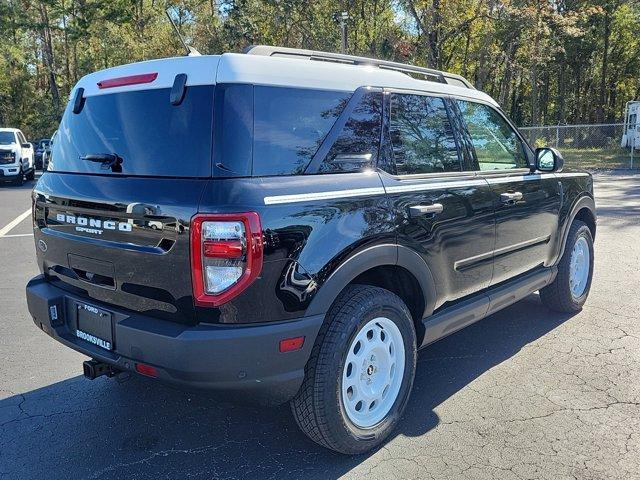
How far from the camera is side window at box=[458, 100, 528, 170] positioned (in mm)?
3934

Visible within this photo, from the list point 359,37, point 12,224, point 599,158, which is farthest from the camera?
point 359,37

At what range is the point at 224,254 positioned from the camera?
2.38 metres

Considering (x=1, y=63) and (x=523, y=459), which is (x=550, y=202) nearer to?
(x=523, y=459)

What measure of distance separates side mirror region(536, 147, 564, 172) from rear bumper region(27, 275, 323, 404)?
2.72 metres

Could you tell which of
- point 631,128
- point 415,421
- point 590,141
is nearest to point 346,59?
point 415,421

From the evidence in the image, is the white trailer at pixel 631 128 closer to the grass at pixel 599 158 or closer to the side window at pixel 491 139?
the grass at pixel 599 158

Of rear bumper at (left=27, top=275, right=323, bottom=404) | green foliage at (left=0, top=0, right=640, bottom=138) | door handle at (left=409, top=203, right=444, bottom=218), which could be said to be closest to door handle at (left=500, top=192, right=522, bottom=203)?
door handle at (left=409, top=203, right=444, bottom=218)

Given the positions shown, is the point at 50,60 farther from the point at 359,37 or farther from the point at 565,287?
the point at 565,287

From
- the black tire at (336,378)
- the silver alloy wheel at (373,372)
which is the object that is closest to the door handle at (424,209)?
the black tire at (336,378)

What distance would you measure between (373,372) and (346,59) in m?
1.86

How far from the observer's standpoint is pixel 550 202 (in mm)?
4523

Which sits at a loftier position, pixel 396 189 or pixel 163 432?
pixel 396 189

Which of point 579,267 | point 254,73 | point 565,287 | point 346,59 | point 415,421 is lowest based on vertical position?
point 415,421

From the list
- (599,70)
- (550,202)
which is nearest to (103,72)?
(550,202)
